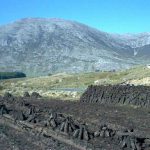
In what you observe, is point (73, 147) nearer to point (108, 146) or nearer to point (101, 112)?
point (108, 146)

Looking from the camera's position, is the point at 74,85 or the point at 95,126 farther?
the point at 74,85

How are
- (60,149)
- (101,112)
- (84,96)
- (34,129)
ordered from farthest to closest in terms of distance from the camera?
1. (84,96)
2. (101,112)
3. (34,129)
4. (60,149)

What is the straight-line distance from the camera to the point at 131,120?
29.5 metres

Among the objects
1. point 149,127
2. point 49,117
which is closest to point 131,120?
point 149,127

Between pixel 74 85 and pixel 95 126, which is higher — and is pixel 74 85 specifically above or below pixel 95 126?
below

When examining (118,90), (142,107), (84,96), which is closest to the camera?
(142,107)

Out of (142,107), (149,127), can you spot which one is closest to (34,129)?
(149,127)

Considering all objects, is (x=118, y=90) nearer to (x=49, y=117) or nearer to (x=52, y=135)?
(x=49, y=117)

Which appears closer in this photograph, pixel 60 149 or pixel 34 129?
pixel 60 149

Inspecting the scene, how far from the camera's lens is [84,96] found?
157ft

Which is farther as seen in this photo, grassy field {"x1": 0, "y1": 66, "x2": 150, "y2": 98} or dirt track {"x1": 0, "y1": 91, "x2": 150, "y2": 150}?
grassy field {"x1": 0, "y1": 66, "x2": 150, "y2": 98}

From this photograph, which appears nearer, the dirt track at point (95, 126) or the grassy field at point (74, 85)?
the dirt track at point (95, 126)

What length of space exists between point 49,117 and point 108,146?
7.40 m

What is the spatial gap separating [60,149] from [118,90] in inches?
1019
